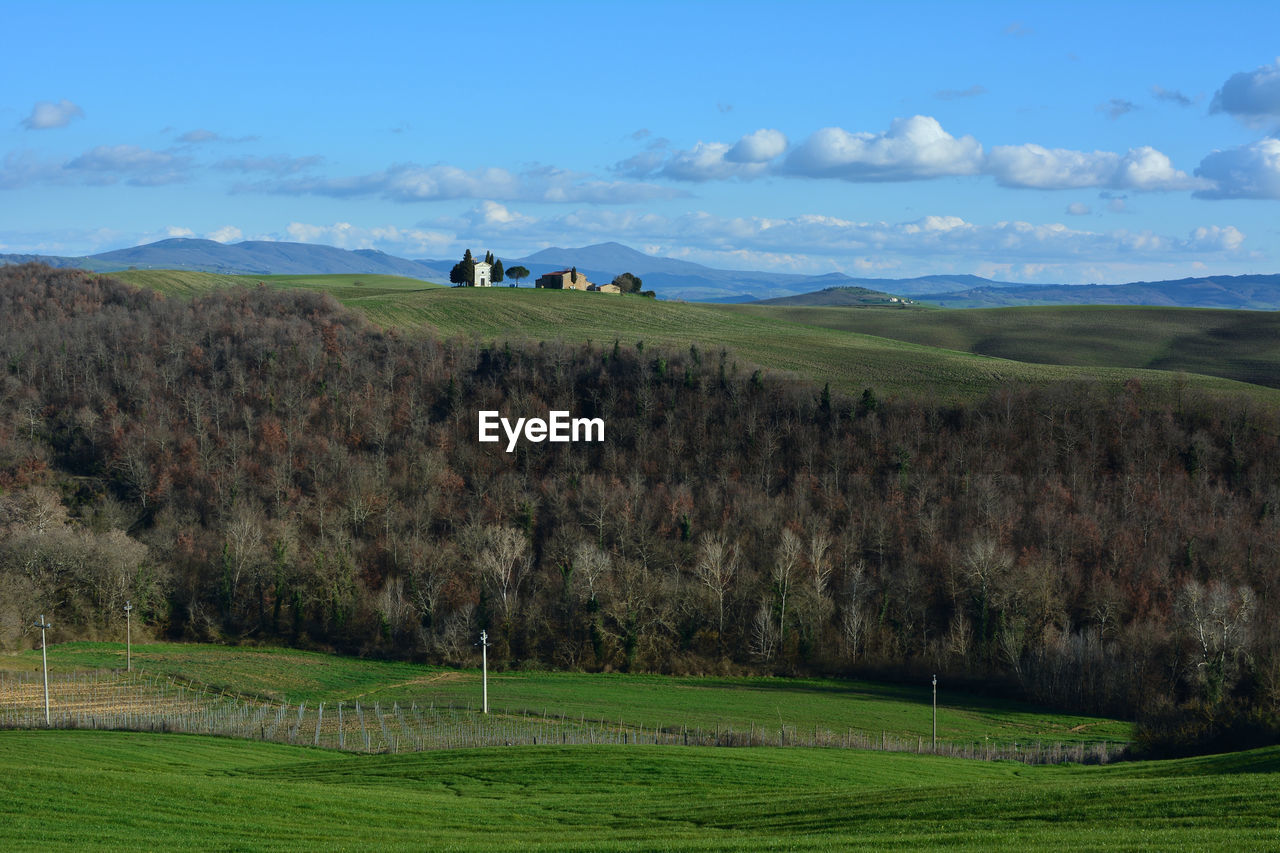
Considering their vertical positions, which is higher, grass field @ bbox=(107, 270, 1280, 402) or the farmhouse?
the farmhouse

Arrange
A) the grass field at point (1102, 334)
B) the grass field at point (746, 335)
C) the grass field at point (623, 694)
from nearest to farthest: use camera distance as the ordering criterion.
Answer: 1. the grass field at point (623, 694)
2. the grass field at point (746, 335)
3. the grass field at point (1102, 334)

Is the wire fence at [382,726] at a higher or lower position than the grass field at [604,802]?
lower

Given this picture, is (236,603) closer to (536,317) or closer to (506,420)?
(506,420)

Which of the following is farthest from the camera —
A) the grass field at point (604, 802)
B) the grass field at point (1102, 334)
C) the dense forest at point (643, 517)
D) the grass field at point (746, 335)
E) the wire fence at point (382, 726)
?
the grass field at point (1102, 334)

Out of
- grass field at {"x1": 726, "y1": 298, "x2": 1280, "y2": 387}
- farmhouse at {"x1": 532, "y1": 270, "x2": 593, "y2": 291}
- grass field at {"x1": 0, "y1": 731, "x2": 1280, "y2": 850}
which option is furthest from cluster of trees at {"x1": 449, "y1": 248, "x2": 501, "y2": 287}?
grass field at {"x1": 0, "y1": 731, "x2": 1280, "y2": 850}

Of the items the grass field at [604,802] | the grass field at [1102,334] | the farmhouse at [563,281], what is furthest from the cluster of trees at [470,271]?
the grass field at [604,802]

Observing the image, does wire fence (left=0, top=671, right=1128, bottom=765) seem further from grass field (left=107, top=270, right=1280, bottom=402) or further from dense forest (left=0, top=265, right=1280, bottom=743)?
grass field (left=107, top=270, right=1280, bottom=402)

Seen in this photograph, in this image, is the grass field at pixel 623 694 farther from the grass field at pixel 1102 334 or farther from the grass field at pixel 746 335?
the grass field at pixel 1102 334
